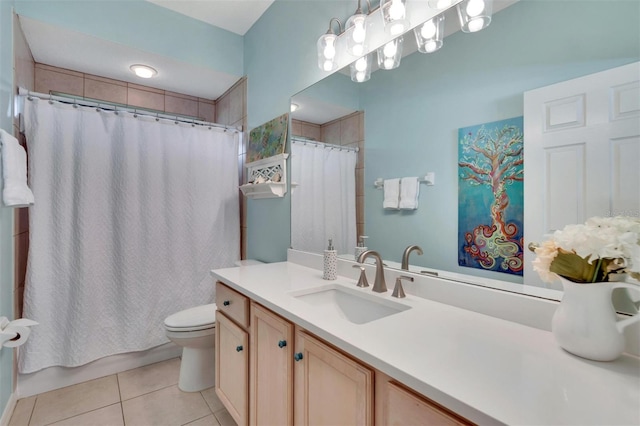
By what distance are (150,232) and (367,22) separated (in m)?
2.06

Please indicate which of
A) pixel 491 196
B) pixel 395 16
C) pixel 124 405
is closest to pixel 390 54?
pixel 395 16

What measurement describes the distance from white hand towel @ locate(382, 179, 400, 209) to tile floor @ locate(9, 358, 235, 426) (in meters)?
1.49

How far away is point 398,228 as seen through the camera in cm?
134

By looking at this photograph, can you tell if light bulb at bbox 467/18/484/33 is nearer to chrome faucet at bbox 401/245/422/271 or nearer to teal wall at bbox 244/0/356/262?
teal wall at bbox 244/0/356/262

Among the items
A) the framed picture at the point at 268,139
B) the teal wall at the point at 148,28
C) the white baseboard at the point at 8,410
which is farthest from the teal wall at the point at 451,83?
the white baseboard at the point at 8,410

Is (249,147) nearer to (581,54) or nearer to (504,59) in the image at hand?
→ (504,59)

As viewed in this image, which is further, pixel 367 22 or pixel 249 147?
pixel 249 147

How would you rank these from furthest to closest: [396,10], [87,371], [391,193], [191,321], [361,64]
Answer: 1. [87,371]
2. [191,321]
3. [361,64]
4. [391,193]
5. [396,10]

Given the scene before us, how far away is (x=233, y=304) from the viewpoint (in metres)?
1.45

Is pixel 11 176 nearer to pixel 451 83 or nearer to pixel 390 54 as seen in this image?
pixel 390 54

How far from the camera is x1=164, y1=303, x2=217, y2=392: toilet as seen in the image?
1.83m

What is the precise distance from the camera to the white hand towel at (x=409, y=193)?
1.25m

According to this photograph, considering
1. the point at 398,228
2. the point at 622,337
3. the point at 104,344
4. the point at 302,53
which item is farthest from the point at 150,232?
the point at 622,337

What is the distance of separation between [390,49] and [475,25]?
38 centimetres
